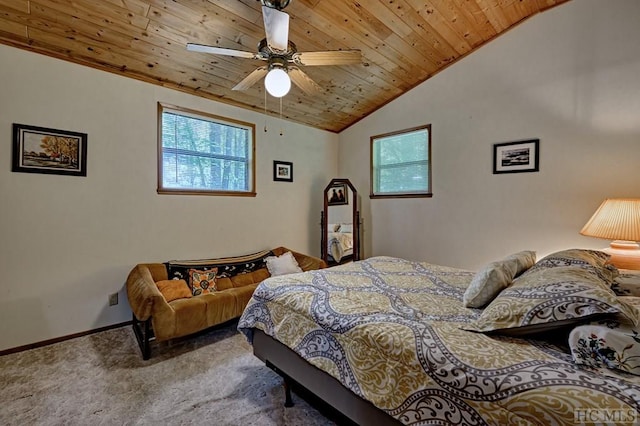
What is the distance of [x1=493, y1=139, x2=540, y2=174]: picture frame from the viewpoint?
312 centimetres

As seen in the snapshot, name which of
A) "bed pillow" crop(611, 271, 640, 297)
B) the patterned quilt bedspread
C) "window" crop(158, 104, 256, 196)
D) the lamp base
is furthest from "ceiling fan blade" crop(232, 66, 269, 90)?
the lamp base

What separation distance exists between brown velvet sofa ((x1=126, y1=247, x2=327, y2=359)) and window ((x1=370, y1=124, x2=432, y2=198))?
1605 millimetres

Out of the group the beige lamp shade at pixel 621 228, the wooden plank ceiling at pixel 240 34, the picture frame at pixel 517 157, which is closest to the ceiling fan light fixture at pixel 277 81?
the wooden plank ceiling at pixel 240 34

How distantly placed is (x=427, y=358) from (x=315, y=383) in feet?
2.39

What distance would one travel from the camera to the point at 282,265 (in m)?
3.66

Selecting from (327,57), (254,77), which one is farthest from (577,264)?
(254,77)

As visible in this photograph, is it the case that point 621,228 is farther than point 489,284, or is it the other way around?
point 621,228

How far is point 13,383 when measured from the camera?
2.04 metres

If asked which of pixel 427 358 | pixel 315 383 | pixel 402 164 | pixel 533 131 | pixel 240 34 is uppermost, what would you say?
pixel 240 34

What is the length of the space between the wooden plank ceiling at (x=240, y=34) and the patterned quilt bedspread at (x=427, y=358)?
227 cm

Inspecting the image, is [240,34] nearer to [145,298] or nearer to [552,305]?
[145,298]

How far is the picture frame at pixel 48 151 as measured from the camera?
2.46m

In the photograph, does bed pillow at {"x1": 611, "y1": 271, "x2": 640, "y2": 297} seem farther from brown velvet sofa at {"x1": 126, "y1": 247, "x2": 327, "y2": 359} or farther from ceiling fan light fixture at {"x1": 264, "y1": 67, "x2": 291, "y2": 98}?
brown velvet sofa at {"x1": 126, "y1": 247, "x2": 327, "y2": 359}

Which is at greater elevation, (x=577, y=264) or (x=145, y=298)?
(x=577, y=264)
